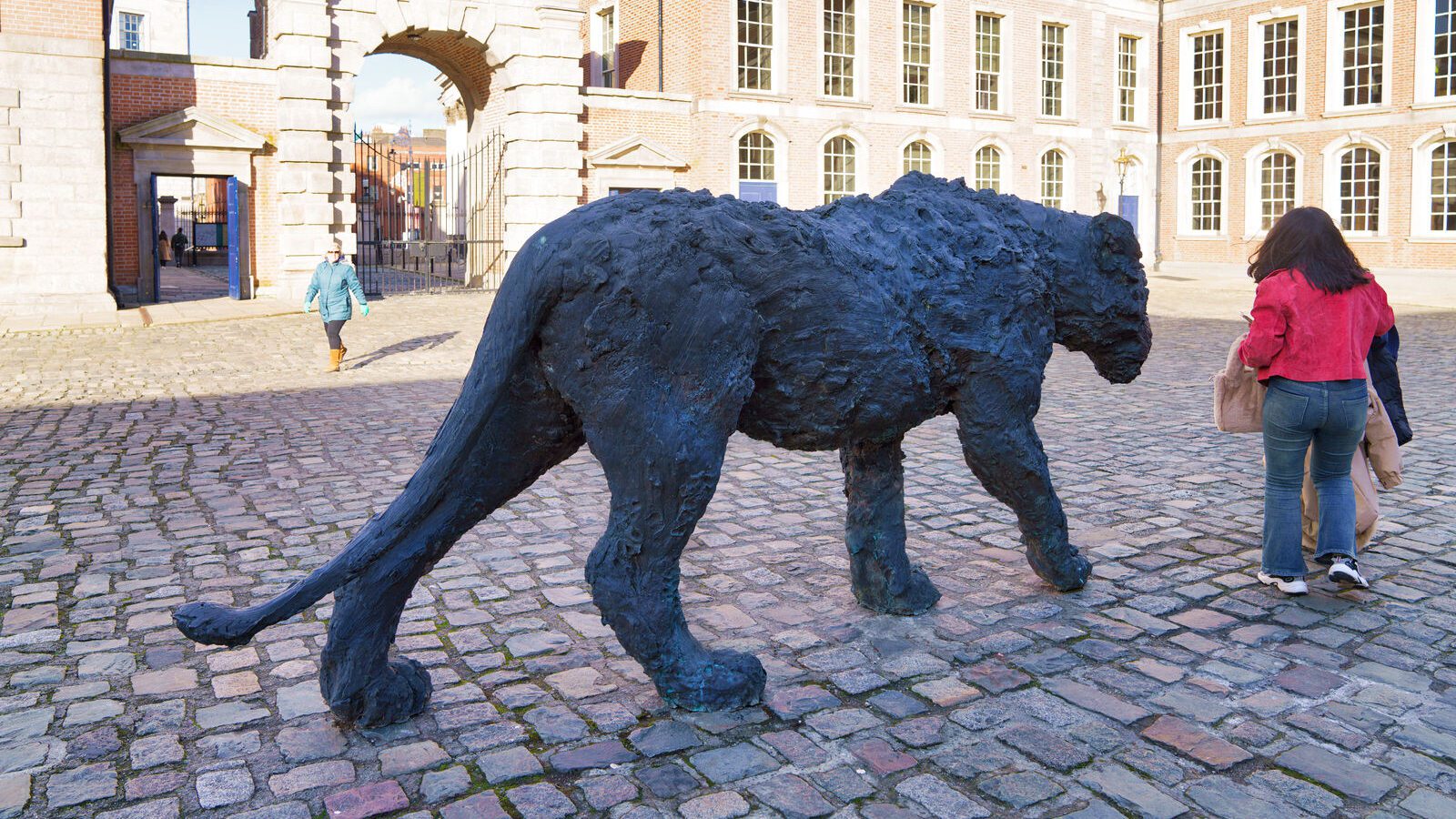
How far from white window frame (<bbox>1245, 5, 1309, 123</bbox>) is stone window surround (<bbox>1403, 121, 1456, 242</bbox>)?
135 inches

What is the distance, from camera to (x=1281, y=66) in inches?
1256

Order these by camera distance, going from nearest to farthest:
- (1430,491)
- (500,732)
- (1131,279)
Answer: (500,732)
(1131,279)
(1430,491)

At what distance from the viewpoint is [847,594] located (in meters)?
4.62

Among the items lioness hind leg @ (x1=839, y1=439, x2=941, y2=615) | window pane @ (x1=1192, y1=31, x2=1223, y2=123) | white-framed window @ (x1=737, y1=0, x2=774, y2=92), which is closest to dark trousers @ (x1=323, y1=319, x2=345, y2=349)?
lioness hind leg @ (x1=839, y1=439, x2=941, y2=615)

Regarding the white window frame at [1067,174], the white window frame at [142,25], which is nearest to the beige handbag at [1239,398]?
the white window frame at [1067,174]

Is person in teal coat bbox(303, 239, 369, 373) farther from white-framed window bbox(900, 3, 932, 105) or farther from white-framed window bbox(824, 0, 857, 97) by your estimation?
white-framed window bbox(900, 3, 932, 105)

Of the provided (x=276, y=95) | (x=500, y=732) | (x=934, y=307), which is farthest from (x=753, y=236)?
(x=276, y=95)

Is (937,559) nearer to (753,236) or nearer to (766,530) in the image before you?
(766,530)

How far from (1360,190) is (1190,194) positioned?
5.08 meters

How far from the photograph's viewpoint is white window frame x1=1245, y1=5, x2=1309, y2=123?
31156 mm

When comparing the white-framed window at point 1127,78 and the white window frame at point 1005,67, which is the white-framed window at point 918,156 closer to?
the white window frame at point 1005,67

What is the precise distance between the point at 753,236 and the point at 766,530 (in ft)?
8.24

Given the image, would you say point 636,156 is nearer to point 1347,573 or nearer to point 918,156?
point 918,156

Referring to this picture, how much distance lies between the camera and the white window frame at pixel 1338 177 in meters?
29.6
